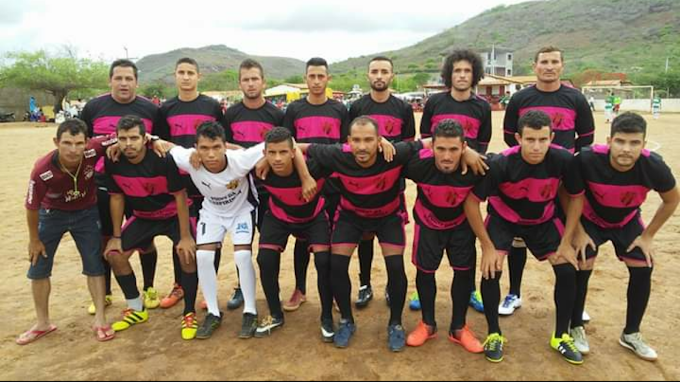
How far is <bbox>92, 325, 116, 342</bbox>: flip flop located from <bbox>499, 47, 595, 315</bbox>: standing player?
3.71m

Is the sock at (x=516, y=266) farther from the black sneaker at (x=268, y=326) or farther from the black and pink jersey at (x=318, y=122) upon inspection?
the black sneaker at (x=268, y=326)

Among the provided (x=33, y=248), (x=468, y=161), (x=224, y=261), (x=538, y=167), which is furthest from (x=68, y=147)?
(x=538, y=167)

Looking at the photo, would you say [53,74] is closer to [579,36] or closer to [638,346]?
[638,346]

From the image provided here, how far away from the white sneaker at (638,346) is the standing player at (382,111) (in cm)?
218

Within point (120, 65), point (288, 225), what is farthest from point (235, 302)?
point (120, 65)

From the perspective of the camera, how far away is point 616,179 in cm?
392

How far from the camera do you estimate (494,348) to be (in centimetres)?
391

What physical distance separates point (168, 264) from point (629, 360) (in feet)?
17.6

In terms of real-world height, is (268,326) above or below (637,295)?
below

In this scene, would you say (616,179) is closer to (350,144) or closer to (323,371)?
(350,144)

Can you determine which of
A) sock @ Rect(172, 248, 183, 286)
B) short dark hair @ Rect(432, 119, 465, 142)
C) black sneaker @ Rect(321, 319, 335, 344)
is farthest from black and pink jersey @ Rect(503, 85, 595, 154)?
sock @ Rect(172, 248, 183, 286)

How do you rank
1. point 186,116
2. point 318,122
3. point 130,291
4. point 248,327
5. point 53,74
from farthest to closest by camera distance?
point 53,74 → point 186,116 → point 318,122 → point 130,291 → point 248,327

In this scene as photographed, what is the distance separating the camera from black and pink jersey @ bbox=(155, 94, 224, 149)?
5.08 metres

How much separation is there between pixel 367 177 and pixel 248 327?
1743mm
